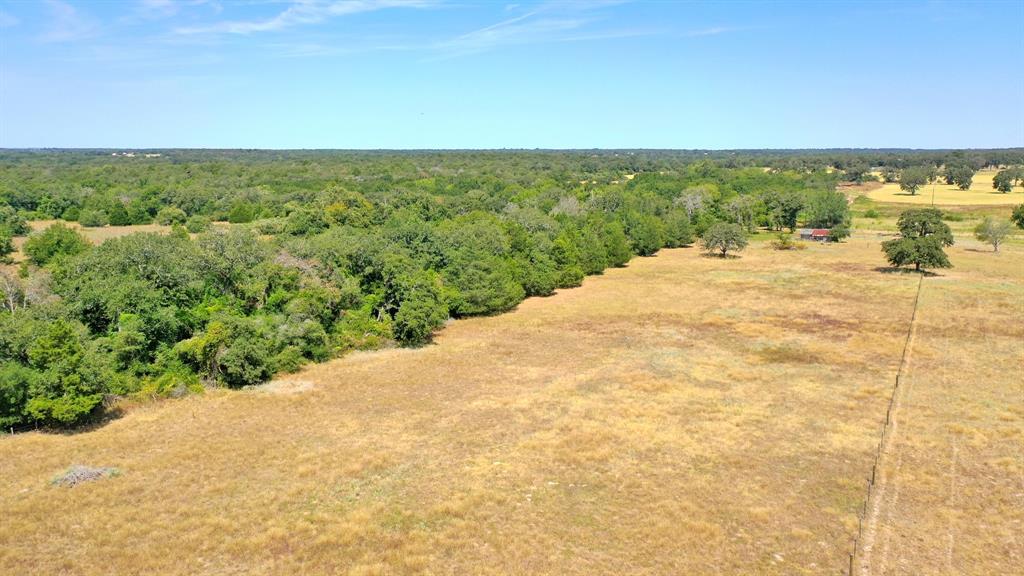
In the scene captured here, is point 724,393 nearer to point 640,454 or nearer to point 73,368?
point 640,454

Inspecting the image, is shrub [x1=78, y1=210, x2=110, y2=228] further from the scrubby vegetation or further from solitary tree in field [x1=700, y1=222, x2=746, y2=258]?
solitary tree in field [x1=700, y1=222, x2=746, y2=258]

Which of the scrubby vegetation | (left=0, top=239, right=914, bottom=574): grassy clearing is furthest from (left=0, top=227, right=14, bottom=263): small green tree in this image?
(left=0, top=239, right=914, bottom=574): grassy clearing

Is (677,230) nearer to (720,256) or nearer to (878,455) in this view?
(720,256)

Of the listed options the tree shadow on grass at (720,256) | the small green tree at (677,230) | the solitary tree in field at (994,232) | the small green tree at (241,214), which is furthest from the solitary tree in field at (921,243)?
the small green tree at (241,214)

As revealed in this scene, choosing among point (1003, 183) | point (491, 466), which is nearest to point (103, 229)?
point (491, 466)

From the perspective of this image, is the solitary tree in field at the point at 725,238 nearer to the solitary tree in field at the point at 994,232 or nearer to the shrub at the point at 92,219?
the solitary tree in field at the point at 994,232

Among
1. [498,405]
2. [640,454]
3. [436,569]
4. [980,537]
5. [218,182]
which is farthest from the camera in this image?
[218,182]

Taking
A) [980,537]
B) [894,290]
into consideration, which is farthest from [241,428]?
[894,290]
